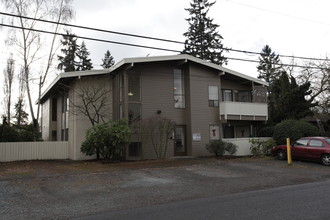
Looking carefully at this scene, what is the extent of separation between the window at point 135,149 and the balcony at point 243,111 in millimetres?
6534

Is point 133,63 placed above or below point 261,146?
above

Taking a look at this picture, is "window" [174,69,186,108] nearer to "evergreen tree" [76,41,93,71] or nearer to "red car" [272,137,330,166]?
"red car" [272,137,330,166]

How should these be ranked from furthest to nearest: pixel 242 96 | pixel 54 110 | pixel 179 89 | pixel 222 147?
1. pixel 54 110
2. pixel 242 96
3. pixel 179 89
4. pixel 222 147

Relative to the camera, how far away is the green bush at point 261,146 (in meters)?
19.9

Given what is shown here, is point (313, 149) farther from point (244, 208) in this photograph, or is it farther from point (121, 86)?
point (121, 86)

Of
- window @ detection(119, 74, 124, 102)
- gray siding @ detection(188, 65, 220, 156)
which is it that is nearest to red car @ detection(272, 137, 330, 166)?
gray siding @ detection(188, 65, 220, 156)

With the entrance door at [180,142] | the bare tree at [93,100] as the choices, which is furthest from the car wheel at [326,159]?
the bare tree at [93,100]

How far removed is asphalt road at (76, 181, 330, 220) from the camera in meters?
6.15

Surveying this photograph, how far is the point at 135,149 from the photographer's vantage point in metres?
19.3

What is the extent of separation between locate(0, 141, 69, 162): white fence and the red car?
49.7ft

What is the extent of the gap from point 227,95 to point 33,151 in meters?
15.2

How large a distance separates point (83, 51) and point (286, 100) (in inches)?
1274

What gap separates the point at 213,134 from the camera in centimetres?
2145

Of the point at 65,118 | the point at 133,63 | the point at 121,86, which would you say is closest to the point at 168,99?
the point at 121,86
